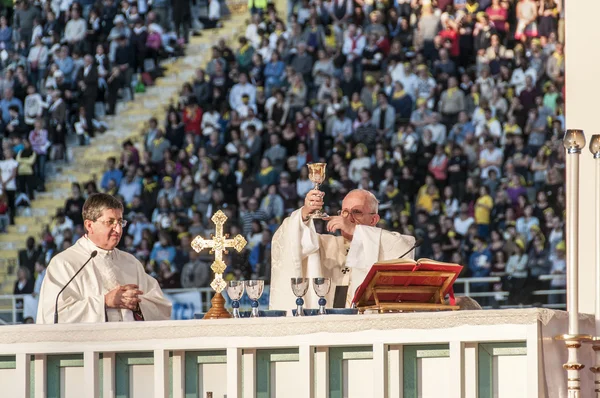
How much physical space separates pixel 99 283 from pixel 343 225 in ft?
3.73

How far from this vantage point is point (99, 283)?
18.2 ft

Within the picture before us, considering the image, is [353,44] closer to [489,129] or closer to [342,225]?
[489,129]

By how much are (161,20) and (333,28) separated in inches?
77.6

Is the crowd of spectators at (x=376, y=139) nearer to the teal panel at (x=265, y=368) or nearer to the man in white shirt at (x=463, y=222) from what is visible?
the man in white shirt at (x=463, y=222)

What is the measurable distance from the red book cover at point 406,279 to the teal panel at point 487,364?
1.43 ft

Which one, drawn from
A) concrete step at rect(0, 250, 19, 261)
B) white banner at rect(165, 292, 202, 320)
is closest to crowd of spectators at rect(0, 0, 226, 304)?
concrete step at rect(0, 250, 19, 261)

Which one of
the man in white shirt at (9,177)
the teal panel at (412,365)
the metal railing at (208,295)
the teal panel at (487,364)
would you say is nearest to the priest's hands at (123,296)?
the teal panel at (412,365)

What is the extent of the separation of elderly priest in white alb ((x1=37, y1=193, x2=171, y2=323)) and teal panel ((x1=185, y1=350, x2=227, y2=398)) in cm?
55

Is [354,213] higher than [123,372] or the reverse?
higher

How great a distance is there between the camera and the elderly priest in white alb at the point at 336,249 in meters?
5.57

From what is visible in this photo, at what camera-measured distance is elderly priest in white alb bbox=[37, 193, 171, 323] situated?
5.20 metres

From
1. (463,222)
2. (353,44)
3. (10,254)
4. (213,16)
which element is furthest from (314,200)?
(213,16)

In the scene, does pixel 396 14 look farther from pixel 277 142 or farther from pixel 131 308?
pixel 131 308

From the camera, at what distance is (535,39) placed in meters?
12.4
